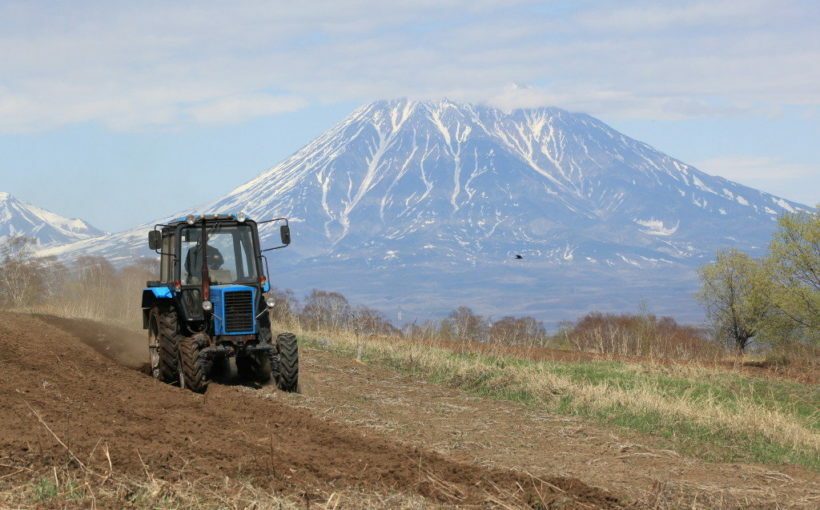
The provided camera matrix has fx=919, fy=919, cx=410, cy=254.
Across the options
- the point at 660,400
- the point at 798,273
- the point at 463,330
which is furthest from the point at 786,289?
the point at 660,400

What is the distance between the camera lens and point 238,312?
14508mm

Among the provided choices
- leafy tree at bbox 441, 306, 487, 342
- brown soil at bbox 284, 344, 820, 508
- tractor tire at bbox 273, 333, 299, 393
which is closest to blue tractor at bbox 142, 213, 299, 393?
→ tractor tire at bbox 273, 333, 299, 393

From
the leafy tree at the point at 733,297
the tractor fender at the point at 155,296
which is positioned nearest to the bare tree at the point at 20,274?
the tractor fender at the point at 155,296

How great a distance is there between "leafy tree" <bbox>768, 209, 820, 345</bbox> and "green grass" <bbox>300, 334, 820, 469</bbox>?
15.3 metres

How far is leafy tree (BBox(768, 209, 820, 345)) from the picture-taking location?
132ft

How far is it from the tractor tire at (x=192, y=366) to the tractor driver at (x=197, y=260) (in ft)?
4.59

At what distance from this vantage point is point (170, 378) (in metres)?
14.7

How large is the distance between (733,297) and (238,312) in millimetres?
42544

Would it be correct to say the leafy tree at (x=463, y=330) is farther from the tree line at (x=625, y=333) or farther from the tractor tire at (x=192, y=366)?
the tractor tire at (x=192, y=366)

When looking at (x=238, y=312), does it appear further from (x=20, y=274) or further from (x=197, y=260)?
(x=20, y=274)

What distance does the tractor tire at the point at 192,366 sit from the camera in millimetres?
13789

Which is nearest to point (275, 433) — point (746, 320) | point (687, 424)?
point (687, 424)

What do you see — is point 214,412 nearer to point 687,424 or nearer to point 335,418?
point 335,418

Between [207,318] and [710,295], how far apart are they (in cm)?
4316
